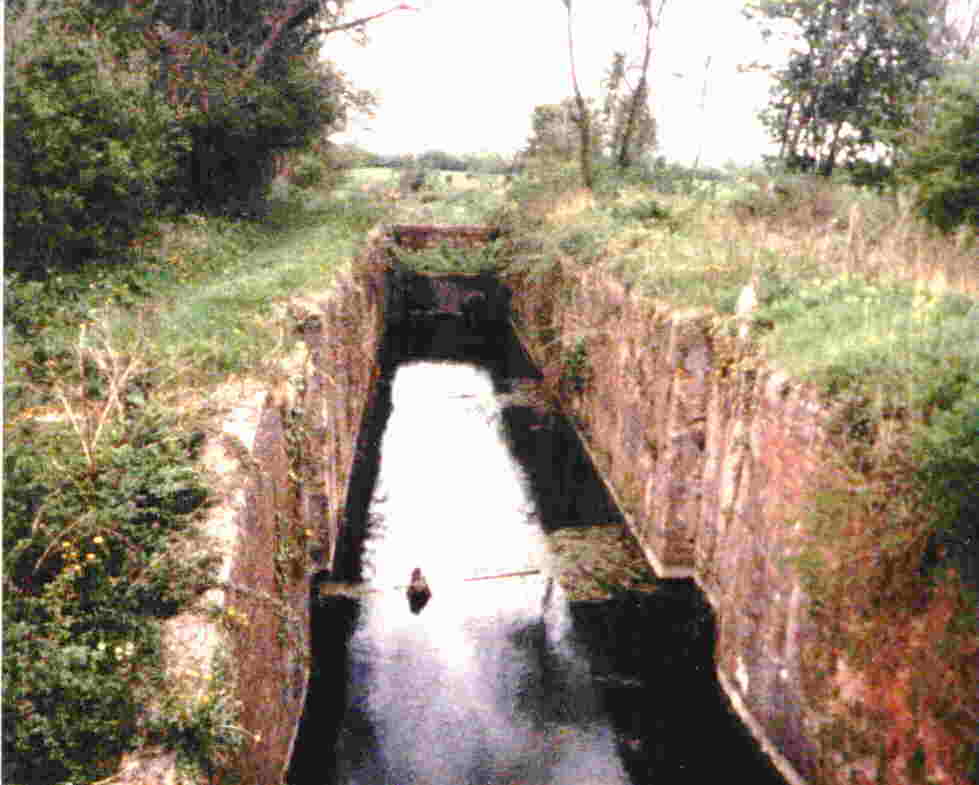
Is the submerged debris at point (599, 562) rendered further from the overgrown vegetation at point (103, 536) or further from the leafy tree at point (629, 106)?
the leafy tree at point (629, 106)

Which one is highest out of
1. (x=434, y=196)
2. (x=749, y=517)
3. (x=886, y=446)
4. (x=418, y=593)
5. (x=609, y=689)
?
(x=434, y=196)

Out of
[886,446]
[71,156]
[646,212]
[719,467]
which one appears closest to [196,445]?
[886,446]

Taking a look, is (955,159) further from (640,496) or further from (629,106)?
(629,106)

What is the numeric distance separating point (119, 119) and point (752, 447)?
9.15m

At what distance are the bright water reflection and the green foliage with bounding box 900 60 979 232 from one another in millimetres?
6171

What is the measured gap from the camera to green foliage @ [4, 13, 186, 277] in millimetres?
9773

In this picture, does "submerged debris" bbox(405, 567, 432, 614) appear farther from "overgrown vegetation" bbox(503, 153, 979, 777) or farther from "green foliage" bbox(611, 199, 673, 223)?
"green foliage" bbox(611, 199, 673, 223)

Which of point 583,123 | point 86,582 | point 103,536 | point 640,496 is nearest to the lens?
point 86,582

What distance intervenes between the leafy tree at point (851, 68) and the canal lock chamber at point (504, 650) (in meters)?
8.06

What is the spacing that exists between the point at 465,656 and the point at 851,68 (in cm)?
1337

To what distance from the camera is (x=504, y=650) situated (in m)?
8.77

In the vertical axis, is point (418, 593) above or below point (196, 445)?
below

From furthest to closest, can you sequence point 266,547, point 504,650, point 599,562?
point 599,562 → point 504,650 → point 266,547

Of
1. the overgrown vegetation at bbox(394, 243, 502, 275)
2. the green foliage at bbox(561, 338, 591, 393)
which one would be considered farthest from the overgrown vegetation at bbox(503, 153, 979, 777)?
the overgrown vegetation at bbox(394, 243, 502, 275)
